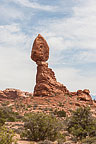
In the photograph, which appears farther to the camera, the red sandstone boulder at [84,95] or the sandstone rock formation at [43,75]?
the red sandstone boulder at [84,95]

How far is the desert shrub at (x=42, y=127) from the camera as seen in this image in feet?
41.0

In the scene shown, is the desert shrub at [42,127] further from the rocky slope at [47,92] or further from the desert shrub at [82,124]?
the rocky slope at [47,92]

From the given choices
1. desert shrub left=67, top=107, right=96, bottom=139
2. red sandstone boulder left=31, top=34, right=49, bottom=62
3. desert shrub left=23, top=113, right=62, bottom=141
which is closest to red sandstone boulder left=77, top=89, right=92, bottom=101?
red sandstone boulder left=31, top=34, right=49, bottom=62

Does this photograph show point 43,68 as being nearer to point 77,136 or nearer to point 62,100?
point 62,100

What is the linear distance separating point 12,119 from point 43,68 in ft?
60.3

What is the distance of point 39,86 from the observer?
132 ft

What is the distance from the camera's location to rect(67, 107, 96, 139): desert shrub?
12812 millimetres

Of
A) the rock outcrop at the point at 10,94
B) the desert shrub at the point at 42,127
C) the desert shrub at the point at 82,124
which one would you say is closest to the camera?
the desert shrub at the point at 42,127

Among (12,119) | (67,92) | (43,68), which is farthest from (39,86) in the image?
(12,119)

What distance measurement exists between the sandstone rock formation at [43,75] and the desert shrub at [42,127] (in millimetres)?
26141

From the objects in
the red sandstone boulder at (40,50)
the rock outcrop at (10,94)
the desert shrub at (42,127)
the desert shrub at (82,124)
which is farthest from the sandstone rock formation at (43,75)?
the rock outcrop at (10,94)

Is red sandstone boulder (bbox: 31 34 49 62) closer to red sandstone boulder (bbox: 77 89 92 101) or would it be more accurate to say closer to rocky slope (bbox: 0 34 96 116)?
rocky slope (bbox: 0 34 96 116)

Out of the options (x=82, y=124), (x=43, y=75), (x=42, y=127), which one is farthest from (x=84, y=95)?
(x=42, y=127)

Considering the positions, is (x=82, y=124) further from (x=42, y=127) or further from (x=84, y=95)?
(x=84, y=95)
